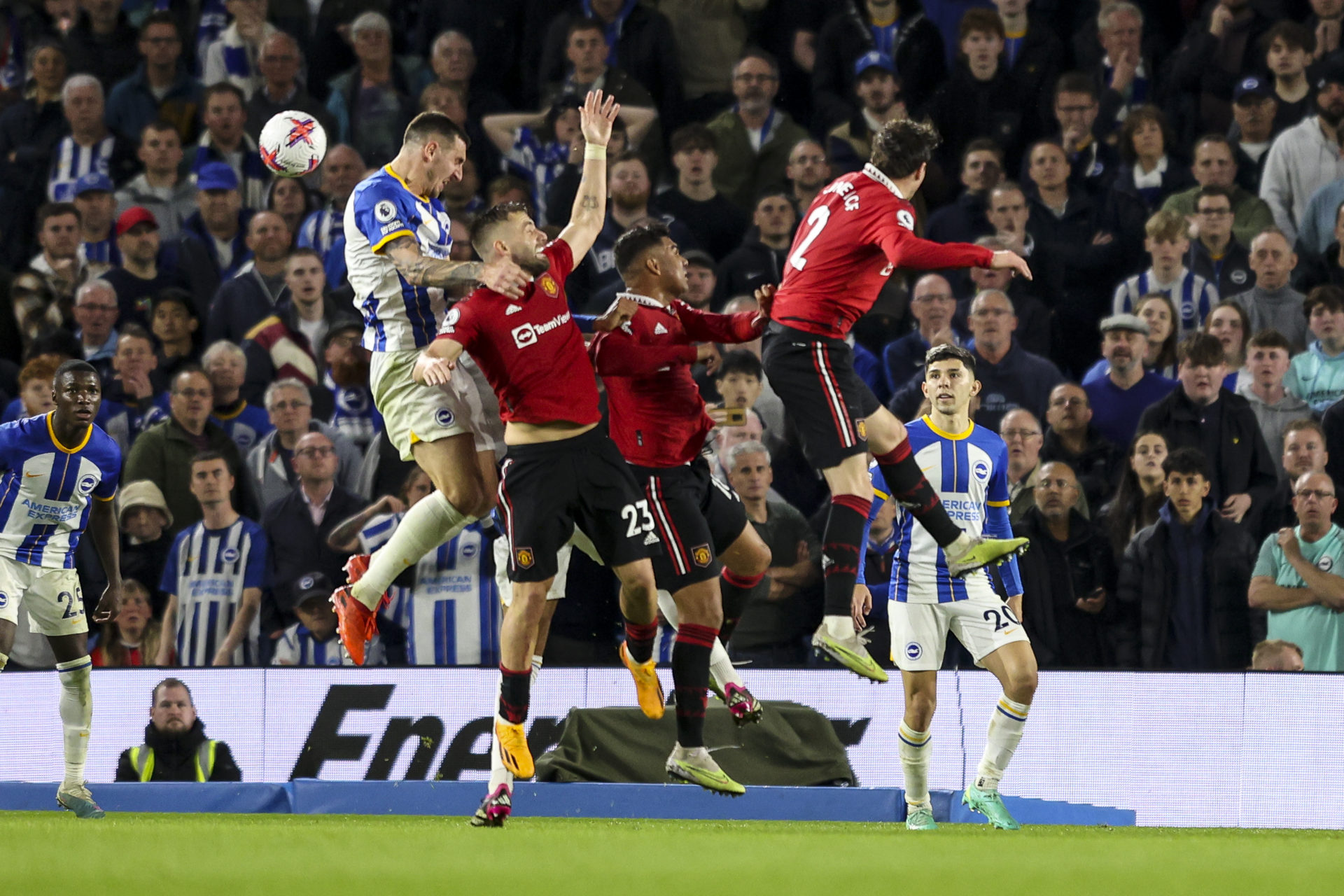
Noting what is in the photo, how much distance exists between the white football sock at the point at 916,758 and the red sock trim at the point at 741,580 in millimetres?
1106

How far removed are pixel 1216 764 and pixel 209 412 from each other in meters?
7.43

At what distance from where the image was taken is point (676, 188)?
13.5 meters

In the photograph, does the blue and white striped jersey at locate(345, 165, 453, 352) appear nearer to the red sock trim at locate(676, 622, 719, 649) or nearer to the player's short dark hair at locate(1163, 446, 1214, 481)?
the red sock trim at locate(676, 622, 719, 649)

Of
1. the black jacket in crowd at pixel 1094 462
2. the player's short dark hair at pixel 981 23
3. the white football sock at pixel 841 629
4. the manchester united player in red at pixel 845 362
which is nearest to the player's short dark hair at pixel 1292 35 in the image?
the player's short dark hair at pixel 981 23

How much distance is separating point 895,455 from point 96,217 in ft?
28.5

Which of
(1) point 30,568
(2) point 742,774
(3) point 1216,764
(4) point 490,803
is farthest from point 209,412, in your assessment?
(3) point 1216,764

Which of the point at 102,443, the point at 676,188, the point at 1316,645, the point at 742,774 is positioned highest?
the point at 676,188

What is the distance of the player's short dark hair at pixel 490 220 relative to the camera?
765 cm

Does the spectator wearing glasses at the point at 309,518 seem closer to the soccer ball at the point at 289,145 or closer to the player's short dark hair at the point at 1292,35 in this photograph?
the soccer ball at the point at 289,145

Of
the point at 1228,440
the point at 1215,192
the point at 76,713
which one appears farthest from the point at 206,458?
the point at 1215,192

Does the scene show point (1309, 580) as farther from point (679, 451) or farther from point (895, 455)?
point (679, 451)

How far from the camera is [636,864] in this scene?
20.0ft

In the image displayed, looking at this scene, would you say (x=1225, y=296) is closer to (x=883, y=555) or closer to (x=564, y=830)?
(x=883, y=555)

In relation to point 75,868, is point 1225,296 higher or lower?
higher
